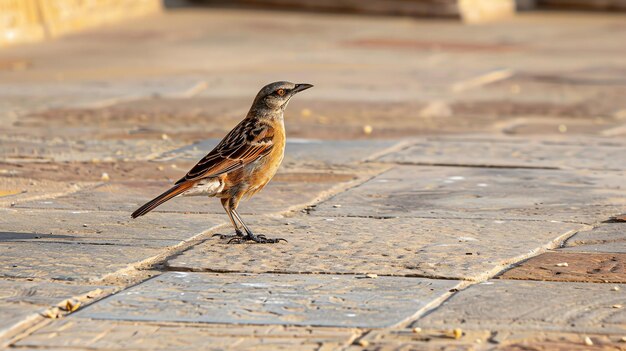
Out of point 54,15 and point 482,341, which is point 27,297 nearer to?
point 482,341

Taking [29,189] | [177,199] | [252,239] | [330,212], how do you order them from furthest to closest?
1. [29,189]
2. [177,199]
3. [330,212]
4. [252,239]

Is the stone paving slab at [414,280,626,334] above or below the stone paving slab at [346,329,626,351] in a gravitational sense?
below

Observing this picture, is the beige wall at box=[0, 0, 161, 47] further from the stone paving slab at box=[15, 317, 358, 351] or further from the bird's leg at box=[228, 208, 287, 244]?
the stone paving slab at box=[15, 317, 358, 351]

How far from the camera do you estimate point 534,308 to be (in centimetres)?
496

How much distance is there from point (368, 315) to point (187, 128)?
6.01 meters

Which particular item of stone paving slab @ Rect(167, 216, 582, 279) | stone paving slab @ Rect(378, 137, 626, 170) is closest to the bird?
stone paving slab @ Rect(167, 216, 582, 279)

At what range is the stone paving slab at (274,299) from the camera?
4.82 meters

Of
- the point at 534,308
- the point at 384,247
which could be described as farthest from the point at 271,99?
the point at 534,308

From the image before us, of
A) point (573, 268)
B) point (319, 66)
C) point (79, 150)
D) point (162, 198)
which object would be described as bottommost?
point (319, 66)

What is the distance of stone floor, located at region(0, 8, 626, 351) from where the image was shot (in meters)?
4.77

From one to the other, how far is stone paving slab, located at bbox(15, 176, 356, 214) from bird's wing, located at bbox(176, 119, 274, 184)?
0.64 m

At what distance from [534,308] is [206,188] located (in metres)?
1.89

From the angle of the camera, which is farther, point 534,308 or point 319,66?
point 319,66

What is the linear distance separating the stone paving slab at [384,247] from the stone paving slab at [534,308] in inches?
12.9
